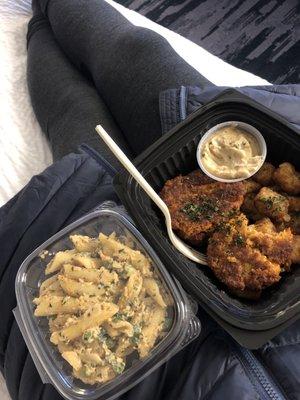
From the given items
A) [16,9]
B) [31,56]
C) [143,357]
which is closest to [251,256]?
[143,357]

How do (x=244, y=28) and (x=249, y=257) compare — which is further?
(x=244, y=28)

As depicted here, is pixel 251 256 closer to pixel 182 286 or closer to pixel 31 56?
pixel 182 286

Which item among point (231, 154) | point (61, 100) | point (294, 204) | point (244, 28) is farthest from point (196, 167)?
point (244, 28)

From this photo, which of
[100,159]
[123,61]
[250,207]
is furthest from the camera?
[123,61]

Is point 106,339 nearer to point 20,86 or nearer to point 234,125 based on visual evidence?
point 234,125

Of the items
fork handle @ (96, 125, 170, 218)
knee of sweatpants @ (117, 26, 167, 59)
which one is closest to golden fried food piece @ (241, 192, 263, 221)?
fork handle @ (96, 125, 170, 218)

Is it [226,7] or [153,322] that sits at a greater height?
[226,7]
